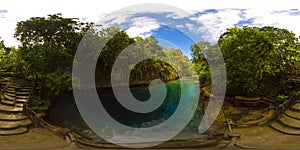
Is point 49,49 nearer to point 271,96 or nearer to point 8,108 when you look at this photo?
point 8,108

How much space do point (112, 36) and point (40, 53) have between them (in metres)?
4.64

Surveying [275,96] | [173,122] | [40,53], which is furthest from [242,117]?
[40,53]

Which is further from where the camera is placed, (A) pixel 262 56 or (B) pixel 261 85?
(B) pixel 261 85

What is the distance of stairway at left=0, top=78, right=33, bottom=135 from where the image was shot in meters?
8.83

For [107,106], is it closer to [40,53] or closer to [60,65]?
[60,65]

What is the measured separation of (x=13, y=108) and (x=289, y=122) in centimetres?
960

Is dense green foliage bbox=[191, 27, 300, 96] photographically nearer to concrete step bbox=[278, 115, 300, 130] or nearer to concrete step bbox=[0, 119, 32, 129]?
concrete step bbox=[278, 115, 300, 130]

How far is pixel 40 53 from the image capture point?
1351 centimetres

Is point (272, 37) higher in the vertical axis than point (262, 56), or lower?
higher

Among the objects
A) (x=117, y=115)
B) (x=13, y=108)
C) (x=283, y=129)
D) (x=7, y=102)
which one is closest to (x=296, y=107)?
(x=283, y=129)

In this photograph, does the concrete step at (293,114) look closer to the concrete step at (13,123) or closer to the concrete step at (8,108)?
the concrete step at (13,123)

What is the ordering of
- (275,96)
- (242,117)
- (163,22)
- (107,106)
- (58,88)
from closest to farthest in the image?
1. (163,22)
2. (242,117)
3. (275,96)
4. (58,88)
5. (107,106)

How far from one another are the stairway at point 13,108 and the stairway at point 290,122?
781 cm

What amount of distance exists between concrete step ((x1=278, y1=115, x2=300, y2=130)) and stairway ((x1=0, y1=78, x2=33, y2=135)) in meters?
8.00
